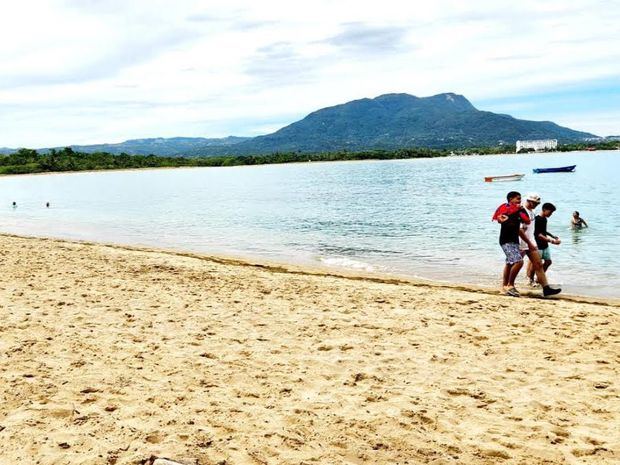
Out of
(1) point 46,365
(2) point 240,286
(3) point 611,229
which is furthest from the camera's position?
(3) point 611,229

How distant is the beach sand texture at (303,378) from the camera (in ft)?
15.9

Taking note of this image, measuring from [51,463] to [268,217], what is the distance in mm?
32505

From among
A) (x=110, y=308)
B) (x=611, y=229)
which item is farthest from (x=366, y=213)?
(x=110, y=308)

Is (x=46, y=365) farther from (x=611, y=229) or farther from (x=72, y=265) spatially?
(x=611, y=229)

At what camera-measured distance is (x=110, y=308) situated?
9.88 meters

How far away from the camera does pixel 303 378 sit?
660 cm

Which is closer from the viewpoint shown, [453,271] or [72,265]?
[72,265]

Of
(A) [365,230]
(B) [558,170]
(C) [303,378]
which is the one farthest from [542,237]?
(B) [558,170]

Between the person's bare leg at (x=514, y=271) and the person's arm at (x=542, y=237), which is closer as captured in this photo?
the person's bare leg at (x=514, y=271)

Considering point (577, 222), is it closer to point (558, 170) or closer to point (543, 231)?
point (543, 231)

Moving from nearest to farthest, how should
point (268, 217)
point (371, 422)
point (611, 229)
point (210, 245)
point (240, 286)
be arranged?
point (371, 422), point (240, 286), point (210, 245), point (611, 229), point (268, 217)

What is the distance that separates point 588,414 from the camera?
18.4 feet

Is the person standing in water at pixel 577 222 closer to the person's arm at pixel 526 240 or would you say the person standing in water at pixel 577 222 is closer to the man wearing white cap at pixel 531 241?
the man wearing white cap at pixel 531 241

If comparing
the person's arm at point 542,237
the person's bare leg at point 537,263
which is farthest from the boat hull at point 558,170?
the person's bare leg at point 537,263
